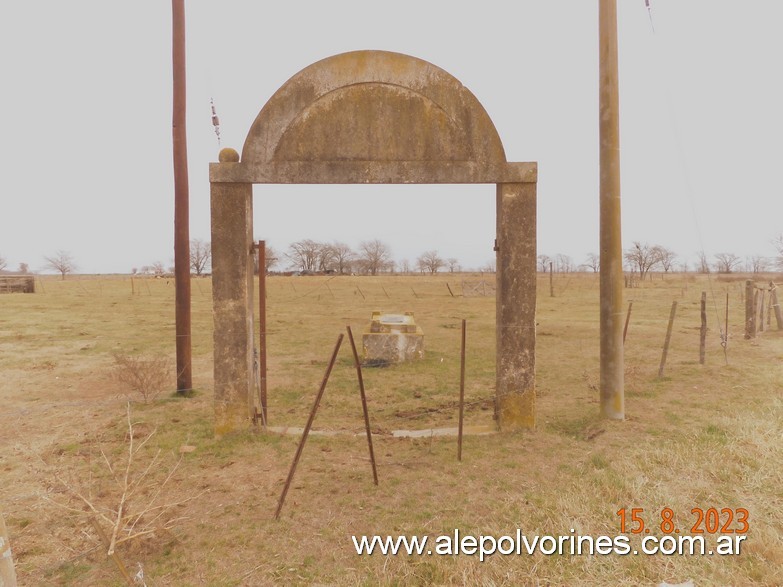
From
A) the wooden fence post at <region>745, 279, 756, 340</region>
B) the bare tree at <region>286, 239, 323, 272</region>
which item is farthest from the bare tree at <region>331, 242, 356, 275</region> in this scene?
the wooden fence post at <region>745, 279, 756, 340</region>

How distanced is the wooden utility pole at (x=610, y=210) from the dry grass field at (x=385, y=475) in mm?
714

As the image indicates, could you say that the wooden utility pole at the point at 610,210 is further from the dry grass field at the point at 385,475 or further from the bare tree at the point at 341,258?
the bare tree at the point at 341,258

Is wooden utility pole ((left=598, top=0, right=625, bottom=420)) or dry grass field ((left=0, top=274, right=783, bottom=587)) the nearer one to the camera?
dry grass field ((left=0, top=274, right=783, bottom=587))

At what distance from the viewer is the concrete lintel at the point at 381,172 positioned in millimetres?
5973

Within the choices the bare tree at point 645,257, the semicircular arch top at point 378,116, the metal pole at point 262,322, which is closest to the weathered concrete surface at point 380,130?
the semicircular arch top at point 378,116

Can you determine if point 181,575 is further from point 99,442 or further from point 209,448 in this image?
point 99,442

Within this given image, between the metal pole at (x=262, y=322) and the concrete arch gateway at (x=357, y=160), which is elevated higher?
the concrete arch gateway at (x=357, y=160)

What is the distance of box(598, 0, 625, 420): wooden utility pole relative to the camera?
6324mm

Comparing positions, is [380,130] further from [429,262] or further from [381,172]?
[429,262]

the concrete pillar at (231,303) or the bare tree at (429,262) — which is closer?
the concrete pillar at (231,303)

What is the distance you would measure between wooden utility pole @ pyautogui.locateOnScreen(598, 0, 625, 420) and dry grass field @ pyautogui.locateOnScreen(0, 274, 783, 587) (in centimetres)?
71

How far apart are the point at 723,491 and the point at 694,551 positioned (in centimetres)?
116

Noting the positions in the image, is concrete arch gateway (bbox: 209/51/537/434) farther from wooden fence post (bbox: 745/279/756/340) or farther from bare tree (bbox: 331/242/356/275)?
bare tree (bbox: 331/242/356/275)

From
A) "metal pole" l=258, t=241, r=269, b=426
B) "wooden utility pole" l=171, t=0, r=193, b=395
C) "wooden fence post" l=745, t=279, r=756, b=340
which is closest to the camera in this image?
"metal pole" l=258, t=241, r=269, b=426
